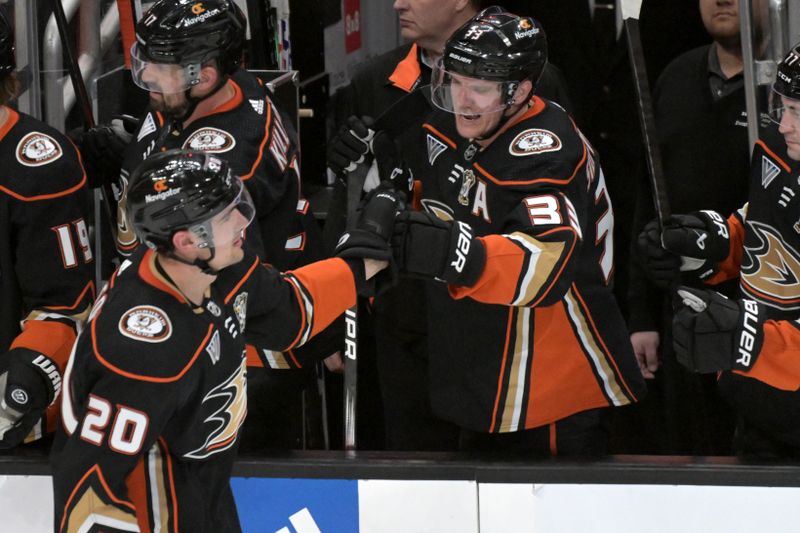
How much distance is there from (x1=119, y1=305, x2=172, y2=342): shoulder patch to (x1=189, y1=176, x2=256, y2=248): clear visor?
13cm

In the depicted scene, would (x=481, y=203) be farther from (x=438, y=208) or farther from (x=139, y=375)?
(x=139, y=375)

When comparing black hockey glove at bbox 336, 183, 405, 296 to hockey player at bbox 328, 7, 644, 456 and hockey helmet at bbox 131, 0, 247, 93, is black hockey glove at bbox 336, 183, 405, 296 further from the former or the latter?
hockey helmet at bbox 131, 0, 247, 93

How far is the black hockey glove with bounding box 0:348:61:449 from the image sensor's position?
265cm

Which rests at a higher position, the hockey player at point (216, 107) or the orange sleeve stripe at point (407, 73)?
the hockey player at point (216, 107)

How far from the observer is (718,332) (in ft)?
8.32

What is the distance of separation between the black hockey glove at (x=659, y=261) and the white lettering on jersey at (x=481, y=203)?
43 cm

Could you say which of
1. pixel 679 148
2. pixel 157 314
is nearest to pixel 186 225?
pixel 157 314

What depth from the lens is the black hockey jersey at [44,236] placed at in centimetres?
271

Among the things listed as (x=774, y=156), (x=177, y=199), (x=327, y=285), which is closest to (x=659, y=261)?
(x=774, y=156)

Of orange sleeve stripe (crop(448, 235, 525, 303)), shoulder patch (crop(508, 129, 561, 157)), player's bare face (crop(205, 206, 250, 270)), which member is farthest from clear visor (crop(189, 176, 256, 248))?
shoulder patch (crop(508, 129, 561, 157))

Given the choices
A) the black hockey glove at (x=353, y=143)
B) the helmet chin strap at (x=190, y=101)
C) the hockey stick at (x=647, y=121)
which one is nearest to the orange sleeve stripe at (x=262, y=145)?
the helmet chin strap at (x=190, y=101)

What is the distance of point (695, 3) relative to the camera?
163 inches

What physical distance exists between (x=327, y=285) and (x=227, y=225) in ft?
1.20

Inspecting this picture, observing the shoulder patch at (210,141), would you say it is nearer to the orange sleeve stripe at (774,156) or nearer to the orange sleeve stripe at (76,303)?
the orange sleeve stripe at (76,303)
